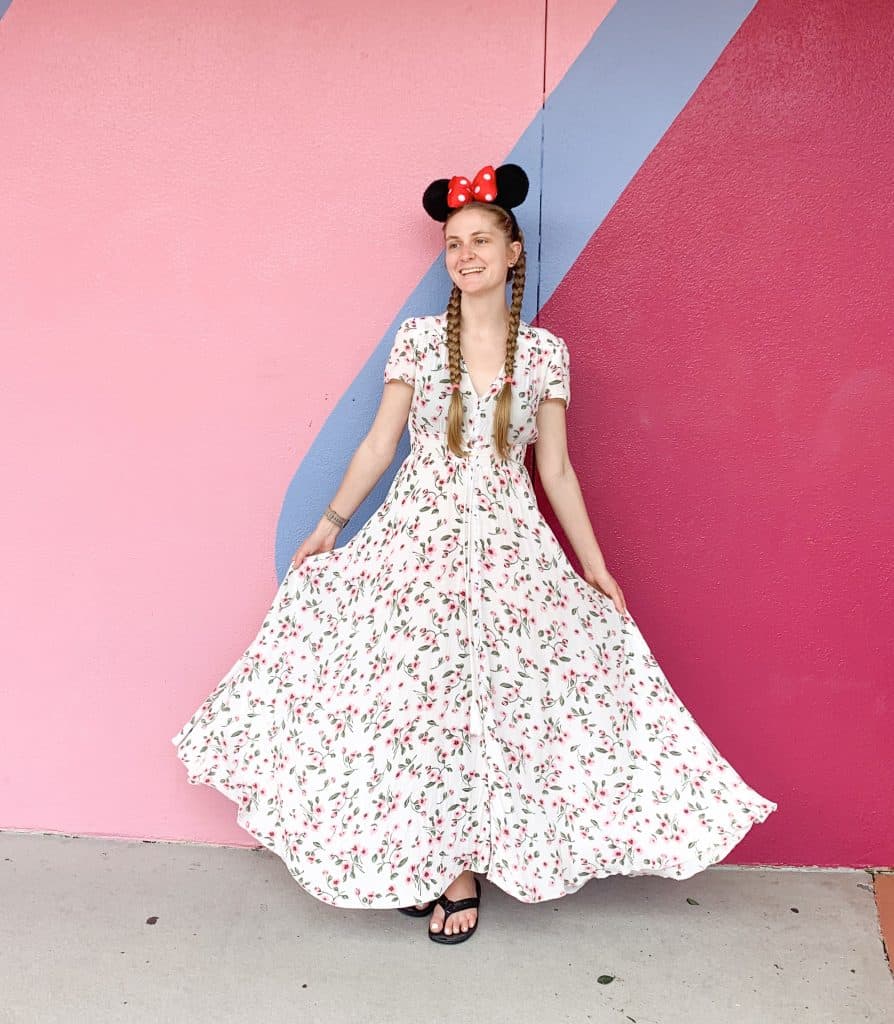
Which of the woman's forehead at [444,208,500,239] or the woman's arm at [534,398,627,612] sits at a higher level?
the woman's forehead at [444,208,500,239]

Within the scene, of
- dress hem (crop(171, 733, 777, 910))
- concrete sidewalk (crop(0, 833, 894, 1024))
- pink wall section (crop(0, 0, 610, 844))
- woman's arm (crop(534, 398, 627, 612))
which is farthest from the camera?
pink wall section (crop(0, 0, 610, 844))

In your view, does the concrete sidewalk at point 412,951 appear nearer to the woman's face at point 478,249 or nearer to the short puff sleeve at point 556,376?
the short puff sleeve at point 556,376

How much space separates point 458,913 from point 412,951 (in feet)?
0.46

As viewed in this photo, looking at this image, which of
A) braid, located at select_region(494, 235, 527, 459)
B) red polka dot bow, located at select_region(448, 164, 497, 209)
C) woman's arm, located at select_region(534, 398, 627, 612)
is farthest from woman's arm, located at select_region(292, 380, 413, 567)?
red polka dot bow, located at select_region(448, 164, 497, 209)

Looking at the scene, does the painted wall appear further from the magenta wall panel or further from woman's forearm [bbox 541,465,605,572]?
woman's forearm [bbox 541,465,605,572]

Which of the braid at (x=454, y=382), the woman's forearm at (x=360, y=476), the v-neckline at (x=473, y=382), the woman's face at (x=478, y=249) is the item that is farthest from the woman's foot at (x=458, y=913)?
the woman's face at (x=478, y=249)

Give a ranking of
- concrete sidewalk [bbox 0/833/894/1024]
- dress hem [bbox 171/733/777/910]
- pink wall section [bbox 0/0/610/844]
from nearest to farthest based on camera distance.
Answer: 1. concrete sidewalk [bbox 0/833/894/1024]
2. dress hem [bbox 171/733/777/910]
3. pink wall section [bbox 0/0/610/844]

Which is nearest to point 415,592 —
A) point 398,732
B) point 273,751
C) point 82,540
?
point 398,732

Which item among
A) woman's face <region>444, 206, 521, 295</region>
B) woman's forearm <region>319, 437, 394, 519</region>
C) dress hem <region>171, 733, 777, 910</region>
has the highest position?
woman's face <region>444, 206, 521, 295</region>

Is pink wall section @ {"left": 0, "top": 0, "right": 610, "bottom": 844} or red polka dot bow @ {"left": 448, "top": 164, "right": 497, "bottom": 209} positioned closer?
red polka dot bow @ {"left": 448, "top": 164, "right": 497, "bottom": 209}

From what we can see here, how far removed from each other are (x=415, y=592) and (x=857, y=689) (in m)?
1.24

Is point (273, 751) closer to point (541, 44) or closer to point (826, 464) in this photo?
point (826, 464)

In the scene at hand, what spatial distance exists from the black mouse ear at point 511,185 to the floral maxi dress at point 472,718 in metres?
0.31

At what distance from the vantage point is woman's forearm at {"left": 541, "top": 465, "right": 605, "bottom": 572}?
7.89ft
